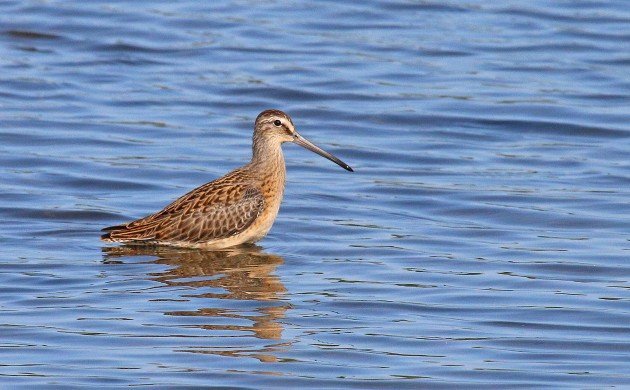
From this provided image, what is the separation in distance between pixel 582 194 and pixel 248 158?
3584 mm

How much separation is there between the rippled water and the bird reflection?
32 mm

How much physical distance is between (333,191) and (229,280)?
3.32m

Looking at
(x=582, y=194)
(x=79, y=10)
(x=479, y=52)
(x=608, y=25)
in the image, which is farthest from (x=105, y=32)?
(x=582, y=194)

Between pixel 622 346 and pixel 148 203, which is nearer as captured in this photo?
pixel 622 346

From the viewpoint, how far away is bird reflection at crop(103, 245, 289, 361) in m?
9.90

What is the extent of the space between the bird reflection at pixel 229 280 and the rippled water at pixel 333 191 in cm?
3

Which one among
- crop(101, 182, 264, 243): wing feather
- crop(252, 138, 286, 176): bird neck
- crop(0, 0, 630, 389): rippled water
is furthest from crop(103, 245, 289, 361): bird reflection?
crop(252, 138, 286, 176): bird neck

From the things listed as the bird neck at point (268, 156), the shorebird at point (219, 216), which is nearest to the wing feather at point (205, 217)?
the shorebird at point (219, 216)

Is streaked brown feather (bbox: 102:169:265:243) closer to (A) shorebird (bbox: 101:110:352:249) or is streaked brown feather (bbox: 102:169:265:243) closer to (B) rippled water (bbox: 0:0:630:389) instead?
(A) shorebird (bbox: 101:110:352:249)

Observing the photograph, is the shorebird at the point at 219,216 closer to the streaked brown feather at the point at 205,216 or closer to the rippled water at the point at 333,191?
the streaked brown feather at the point at 205,216

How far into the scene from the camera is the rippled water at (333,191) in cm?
941

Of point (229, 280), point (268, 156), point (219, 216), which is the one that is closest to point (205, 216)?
point (219, 216)

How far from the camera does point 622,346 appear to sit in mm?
9555

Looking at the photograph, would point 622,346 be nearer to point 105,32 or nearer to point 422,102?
point 422,102
